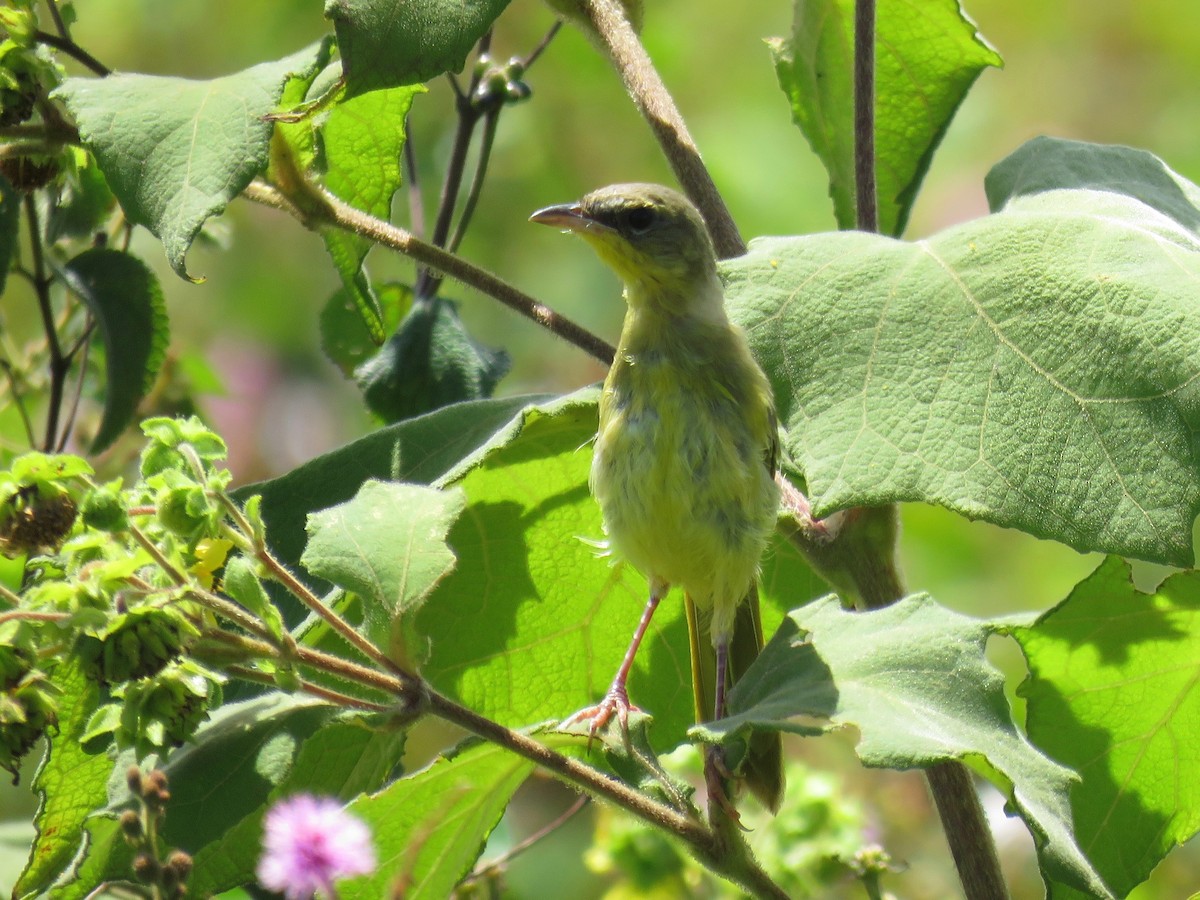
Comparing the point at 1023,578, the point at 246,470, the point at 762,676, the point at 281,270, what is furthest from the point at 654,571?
the point at 281,270

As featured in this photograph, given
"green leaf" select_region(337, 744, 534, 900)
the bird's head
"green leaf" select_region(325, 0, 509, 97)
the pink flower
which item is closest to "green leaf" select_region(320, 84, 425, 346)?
"green leaf" select_region(325, 0, 509, 97)

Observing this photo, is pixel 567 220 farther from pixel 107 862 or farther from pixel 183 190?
pixel 107 862

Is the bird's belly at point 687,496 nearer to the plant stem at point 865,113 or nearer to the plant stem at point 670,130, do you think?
the plant stem at point 670,130

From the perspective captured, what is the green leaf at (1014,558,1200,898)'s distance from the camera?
79.6 inches

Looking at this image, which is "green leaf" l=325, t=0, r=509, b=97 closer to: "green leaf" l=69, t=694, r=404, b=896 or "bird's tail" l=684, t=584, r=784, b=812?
"green leaf" l=69, t=694, r=404, b=896

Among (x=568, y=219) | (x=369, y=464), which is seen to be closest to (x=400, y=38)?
(x=369, y=464)

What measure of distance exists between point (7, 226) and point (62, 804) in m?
0.92

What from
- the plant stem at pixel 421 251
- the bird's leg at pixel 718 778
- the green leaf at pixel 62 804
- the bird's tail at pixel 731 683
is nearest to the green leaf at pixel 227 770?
the green leaf at pixel 62 804

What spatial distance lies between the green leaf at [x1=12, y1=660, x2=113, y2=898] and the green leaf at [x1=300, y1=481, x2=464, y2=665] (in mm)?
447

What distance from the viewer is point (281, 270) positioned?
5965mm

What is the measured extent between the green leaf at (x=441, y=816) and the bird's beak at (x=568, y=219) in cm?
127

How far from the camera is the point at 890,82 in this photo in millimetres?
2465

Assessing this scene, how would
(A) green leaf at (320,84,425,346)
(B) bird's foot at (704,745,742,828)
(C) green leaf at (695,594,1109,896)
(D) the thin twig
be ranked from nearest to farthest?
(C) green leaf at (695,594,1109,896) → (B) bird's foot at (704,745,742,828) → (D) the thin twig → (A) green leaf at (320,84,425,346)

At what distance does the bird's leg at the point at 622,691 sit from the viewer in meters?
1.82
